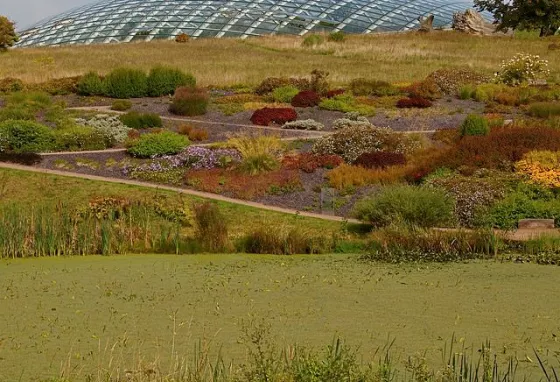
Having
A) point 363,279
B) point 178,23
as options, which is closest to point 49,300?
point 363,279

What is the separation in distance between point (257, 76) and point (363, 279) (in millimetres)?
24678

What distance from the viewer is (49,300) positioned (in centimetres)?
771

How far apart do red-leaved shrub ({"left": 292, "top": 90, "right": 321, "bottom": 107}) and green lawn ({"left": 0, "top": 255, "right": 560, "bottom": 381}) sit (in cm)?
1611

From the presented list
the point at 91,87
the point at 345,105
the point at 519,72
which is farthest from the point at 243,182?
the point at 519,72

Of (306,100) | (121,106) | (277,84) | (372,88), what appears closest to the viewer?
(121,106)

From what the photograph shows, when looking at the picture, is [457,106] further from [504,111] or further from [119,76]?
[119,76]

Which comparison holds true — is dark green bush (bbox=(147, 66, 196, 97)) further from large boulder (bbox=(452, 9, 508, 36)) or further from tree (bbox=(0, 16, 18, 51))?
large boulder (bbox=(452, 9, 508, 36))

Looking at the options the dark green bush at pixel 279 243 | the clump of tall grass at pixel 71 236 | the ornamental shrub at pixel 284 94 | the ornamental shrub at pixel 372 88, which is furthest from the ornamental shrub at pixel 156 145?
the ornamental shrub at pixel 372 88

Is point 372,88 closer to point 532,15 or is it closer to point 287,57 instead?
point 287,57

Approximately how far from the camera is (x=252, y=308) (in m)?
7.29

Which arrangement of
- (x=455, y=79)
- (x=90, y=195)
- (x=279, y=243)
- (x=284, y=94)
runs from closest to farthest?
1. (x=279, y=243)
2. (x=90, y=195)
3. (x=284, y=94)
4. (x=455, y=79)

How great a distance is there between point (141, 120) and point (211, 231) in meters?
11.3

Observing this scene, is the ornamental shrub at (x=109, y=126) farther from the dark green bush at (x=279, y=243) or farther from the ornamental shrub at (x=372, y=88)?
the dark green bush at (x=279, y=243)

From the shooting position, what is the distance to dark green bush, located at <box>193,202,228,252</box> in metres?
11.5
